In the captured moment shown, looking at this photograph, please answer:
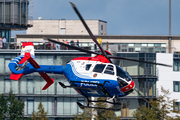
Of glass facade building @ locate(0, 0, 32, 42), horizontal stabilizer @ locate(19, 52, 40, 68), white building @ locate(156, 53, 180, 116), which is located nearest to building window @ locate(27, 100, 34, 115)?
glass facade building @ locate(0, 0, 32, 42)

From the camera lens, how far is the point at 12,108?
8125cm

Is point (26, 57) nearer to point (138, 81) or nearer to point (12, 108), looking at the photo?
point (12, 108)

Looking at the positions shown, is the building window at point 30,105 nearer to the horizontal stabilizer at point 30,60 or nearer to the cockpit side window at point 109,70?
the horizontal stabilizer at point 30,60

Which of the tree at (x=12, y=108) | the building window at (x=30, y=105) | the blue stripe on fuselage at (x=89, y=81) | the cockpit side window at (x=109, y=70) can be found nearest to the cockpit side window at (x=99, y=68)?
the cockpit side window at (x=109, y=70)

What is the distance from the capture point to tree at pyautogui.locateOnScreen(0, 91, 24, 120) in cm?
8138

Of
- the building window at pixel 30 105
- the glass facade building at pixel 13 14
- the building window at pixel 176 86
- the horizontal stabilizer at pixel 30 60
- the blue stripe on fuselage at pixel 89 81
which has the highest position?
the glass facade building at pixel 13 14

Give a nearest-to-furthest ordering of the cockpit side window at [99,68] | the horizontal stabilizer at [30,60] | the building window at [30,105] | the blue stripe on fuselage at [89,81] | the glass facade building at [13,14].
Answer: the blue stripe on fuselage at [89,81] < the cockpit side window at [99,68] < the horizontal stabilizer at [30,60] < the building window at [30,105] < the glass facade building at [13,14]

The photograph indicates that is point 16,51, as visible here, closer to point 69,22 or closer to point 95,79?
point 95,79

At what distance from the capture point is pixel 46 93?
8944cm

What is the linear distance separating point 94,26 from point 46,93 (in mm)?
87765

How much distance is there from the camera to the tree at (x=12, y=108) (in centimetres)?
8138

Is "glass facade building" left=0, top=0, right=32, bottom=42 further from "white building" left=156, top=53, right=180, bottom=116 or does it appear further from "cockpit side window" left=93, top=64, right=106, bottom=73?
"cockpit side window" left=93, top=64, right=106, bottom=73

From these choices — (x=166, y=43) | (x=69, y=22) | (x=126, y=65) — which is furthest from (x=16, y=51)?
(x=69, y=22)

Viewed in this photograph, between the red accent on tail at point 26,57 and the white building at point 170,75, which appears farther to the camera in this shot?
the white building at point 170,75
